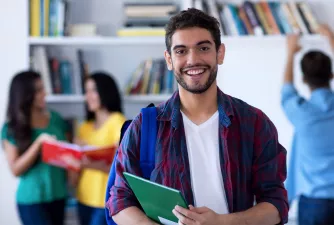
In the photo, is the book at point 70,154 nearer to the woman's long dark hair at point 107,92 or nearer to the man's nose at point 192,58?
the woman's long dark hair at point 107,92

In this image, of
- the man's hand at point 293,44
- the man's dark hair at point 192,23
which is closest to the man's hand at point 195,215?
the man's dark hair at point 192,23

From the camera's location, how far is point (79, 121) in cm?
418

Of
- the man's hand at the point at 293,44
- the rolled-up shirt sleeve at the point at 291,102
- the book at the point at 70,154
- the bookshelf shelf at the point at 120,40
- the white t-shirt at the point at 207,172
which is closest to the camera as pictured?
the white t-shirt at the point at 207,172

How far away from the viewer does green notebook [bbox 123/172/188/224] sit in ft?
5.26

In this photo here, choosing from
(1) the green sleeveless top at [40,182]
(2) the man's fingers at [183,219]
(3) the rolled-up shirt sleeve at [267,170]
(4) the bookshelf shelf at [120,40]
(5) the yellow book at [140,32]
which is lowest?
(1) the green sleeveless top at [40,182]

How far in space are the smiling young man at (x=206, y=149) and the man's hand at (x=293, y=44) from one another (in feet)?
6.54

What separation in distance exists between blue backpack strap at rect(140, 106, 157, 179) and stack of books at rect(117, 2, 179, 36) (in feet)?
7.81

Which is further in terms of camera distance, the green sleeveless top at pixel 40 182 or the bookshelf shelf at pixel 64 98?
the bookshelf shelf at pixel 64 98

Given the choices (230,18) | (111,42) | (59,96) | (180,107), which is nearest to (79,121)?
(59,96)

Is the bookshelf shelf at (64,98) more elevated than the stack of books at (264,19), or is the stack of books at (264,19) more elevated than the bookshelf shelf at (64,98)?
the stack of books at (264,19)

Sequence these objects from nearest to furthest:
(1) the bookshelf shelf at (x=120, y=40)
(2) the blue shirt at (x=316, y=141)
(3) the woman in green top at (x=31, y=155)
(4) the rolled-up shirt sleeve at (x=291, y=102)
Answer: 1. (2) the blue shirt at (x=316, y=141)
2. (4) the rolled-up shirt sleeve at (x=291, y=102)
3. (3) the woman in green top at (x=31, y=155)
4. (1) the bookshelf shelf at (x=120, y=40)

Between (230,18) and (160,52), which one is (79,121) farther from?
(230,18)

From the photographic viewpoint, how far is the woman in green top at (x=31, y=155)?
3.56 metres

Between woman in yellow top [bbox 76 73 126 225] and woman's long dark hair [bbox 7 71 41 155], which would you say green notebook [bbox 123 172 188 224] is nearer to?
woman in yellow top [bbox 76 73 126 225]
